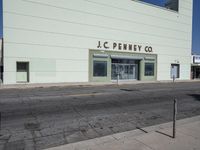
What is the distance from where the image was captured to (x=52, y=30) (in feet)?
78.0

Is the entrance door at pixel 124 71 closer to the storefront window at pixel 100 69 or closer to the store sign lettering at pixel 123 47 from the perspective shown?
the storefront window at pixel 100 69

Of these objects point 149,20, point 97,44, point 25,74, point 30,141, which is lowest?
point 30,141

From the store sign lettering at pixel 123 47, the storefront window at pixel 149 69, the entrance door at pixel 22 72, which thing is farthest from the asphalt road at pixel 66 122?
the storefront window at pixel 149 69

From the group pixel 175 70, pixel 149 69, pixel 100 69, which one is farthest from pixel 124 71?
pixel 175 70

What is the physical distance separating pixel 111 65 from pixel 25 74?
12351 mm

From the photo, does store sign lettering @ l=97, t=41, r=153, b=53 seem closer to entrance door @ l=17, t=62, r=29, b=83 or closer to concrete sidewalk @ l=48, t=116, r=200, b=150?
entrance door @ l=17, t=62, r=29, b=83

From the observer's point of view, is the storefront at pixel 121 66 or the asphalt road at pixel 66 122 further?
the storefront at pixel 121 66

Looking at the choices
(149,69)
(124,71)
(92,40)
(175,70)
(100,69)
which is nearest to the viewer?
(92,40)

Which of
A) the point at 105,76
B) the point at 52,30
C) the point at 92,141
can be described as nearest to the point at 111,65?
the point at 105,76

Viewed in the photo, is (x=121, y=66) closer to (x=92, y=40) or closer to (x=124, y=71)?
(x=124, y=71)

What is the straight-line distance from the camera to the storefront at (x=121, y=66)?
2725 cm

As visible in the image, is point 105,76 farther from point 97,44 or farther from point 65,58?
point 65,58

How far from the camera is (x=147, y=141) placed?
467 cm

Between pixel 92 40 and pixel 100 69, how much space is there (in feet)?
13.8
